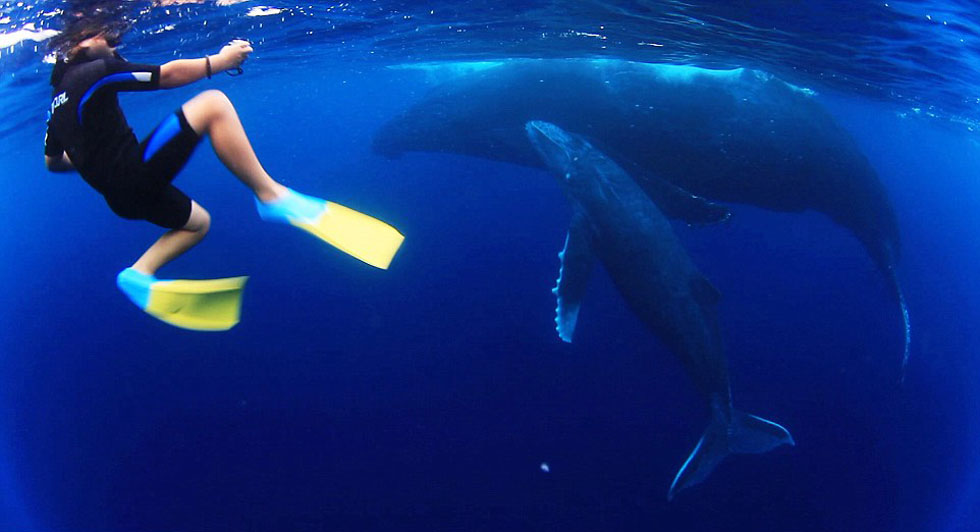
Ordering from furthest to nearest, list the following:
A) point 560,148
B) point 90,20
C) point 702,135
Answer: point 702,135, point 90,20, point 560,148

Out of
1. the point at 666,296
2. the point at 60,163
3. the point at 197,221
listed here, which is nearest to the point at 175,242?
the point at 197,221

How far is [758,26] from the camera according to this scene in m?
13.6

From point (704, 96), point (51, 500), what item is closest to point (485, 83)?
point (704, 96)

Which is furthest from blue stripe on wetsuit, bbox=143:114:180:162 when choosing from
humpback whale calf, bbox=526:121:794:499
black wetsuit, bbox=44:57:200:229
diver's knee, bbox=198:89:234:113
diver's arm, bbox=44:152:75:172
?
humpback whale calf, bbox=526:121:794:499

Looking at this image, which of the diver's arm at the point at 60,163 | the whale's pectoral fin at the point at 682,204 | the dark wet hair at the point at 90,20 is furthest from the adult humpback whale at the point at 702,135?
the diver's arm at the point at 60,163

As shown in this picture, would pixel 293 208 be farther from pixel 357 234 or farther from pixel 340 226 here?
pixel 357 234

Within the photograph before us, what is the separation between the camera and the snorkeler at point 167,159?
374 cm

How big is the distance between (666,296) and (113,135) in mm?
7188

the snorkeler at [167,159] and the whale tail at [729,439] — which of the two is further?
the whale tail at [729,439]

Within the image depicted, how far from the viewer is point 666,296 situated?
333 inches

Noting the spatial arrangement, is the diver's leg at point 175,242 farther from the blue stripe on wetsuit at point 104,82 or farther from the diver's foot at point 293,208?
the blue stripe on wetsuit at point 104,82

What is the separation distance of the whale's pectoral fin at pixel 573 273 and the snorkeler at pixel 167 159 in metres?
4.77

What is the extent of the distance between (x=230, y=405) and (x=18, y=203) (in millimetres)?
82227

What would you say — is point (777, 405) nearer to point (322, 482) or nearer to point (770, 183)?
point (770, 183)
